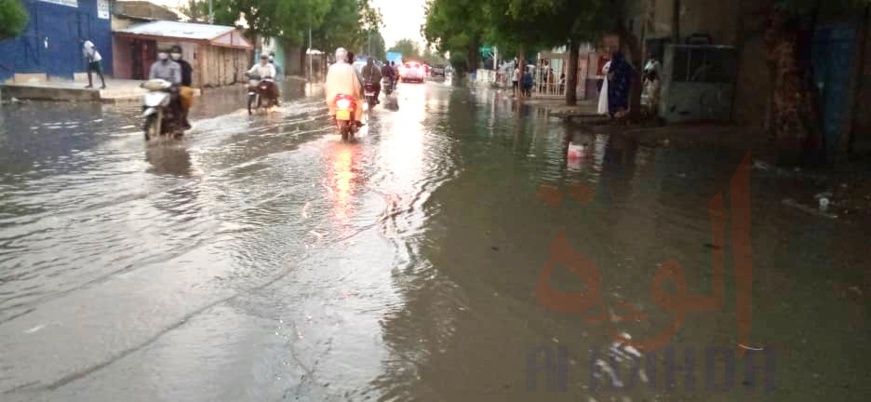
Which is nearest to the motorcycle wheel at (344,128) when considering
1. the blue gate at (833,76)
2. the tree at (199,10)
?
the blue gate at (833,76)

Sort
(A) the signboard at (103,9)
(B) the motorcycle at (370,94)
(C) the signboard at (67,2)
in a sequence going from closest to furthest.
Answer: (B) the motorcycle at (370,94) < (C) the signboard at (67,2) < (A) the signboard at (103,9)

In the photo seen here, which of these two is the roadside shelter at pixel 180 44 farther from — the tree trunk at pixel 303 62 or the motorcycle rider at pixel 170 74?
the tree trunk at pixel 303 62

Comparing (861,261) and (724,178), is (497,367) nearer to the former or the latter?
(861,261)

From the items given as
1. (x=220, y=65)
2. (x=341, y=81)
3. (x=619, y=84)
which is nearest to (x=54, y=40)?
(x=220, y=65)

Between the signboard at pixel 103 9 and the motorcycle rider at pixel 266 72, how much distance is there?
16.8 meters

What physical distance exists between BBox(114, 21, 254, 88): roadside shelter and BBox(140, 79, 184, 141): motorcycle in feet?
68.2

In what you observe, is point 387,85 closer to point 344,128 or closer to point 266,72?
point 266,72

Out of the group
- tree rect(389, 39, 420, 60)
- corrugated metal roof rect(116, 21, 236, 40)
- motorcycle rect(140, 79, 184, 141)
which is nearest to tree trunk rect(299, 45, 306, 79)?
corrugated metal roof rect(116, 21, 236, 40)

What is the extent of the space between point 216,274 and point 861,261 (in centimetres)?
535

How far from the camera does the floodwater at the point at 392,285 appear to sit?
12.2 ft

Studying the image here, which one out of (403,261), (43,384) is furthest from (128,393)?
(403,261)

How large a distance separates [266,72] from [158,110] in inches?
269

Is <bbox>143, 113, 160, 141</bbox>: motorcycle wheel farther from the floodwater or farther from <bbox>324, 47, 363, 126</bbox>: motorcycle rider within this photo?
<bbox>324, 47, 363, 126</bbox>: motorcycle rider

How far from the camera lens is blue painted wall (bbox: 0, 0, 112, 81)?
25.4 metres
